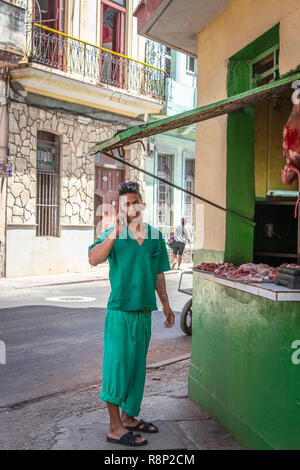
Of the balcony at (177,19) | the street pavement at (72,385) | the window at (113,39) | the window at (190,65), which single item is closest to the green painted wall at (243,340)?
→ the street pavement at (72,385)

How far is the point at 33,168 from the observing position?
55.3ft

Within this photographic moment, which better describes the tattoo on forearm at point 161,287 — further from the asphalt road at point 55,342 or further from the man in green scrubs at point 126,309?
the asphalt road at point 55,342

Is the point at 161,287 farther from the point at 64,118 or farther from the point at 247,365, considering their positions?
the point at 64,118

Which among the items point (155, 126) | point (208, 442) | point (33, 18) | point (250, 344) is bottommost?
point (208, 442)

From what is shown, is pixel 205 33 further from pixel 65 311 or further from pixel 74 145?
pixel 74 145

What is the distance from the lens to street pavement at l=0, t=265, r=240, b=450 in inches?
177

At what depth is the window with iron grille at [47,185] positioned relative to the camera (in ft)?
56.9

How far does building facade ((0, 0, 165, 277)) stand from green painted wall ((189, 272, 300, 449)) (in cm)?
1170

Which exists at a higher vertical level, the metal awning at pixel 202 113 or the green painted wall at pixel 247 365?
the metal awning at pixel 202 113

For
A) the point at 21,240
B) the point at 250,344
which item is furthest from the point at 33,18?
the point at 250,344

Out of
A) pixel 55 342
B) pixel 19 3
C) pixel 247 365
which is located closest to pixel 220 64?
pixel 247 365

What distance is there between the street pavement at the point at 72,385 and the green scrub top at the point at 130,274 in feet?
3.49

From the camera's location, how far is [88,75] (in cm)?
1814

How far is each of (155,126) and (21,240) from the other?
42.3ft
